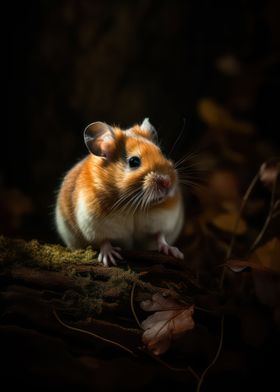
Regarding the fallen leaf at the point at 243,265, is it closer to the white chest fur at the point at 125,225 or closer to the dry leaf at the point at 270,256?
the dry leaf at the point at 270,256

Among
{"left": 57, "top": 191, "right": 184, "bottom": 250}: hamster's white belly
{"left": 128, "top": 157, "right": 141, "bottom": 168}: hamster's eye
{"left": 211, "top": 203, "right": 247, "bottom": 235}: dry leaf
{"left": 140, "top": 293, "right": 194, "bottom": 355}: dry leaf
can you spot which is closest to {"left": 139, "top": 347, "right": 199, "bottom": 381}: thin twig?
{"left": 140, "top": 293, "right": 194, "bottom": 355}: dry leaf

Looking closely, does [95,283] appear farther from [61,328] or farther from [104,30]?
[104,30]

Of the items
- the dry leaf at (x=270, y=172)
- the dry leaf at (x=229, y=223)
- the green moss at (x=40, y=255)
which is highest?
the dry leaf at (x=270, y=172)

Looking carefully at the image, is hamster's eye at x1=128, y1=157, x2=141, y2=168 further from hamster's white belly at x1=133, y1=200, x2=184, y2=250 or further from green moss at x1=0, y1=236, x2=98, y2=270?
green moss at x1=0, y1=236, x2=98, y2=270

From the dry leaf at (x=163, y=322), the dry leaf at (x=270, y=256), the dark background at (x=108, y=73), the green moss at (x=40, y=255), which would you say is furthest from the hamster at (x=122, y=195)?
the dark background at (x=108, y=73)

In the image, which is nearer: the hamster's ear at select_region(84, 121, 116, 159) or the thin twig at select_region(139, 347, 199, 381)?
the thin twig at select_region(139, 347, 199, 381)

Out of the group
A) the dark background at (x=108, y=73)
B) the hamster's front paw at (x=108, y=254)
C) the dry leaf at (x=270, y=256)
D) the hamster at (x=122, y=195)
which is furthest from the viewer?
the dark background at (x=108, y=73)
